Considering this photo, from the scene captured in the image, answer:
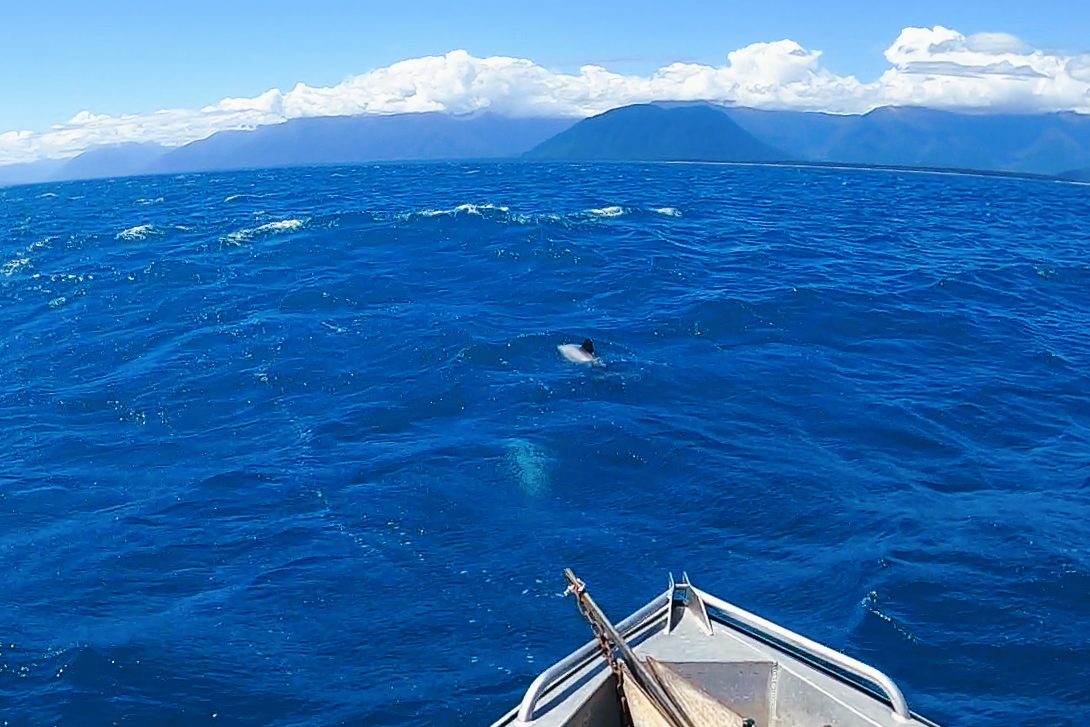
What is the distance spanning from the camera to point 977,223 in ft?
245

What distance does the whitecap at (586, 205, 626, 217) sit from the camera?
236 feet

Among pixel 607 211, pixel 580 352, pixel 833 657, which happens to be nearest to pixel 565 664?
pixel 833 657

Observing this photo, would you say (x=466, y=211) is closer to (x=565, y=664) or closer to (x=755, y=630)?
(x=755, y=630)

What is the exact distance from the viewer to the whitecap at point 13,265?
55759 millimetres

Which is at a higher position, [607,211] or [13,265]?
[607,211]

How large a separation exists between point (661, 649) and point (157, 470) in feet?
60.9

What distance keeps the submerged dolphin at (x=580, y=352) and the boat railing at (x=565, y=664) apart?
20.6 m

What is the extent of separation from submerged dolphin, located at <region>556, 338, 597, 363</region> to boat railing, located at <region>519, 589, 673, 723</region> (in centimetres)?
2062

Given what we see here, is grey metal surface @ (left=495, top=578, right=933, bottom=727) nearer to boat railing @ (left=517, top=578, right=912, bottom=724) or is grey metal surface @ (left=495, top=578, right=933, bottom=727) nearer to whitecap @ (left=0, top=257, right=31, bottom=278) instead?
boat railing @ (left=517, top=578, right=912, bottom=724)

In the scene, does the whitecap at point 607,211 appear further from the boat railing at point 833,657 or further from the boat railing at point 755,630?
the boat railing at point 833,657

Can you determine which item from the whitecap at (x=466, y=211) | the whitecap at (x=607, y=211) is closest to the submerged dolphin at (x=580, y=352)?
the whitecap at (x=466, y=211)

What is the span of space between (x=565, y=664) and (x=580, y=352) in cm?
2286

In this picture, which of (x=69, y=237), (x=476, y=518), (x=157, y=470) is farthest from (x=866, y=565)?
(x=69, y=237)

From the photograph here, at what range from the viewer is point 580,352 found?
1256 inches
